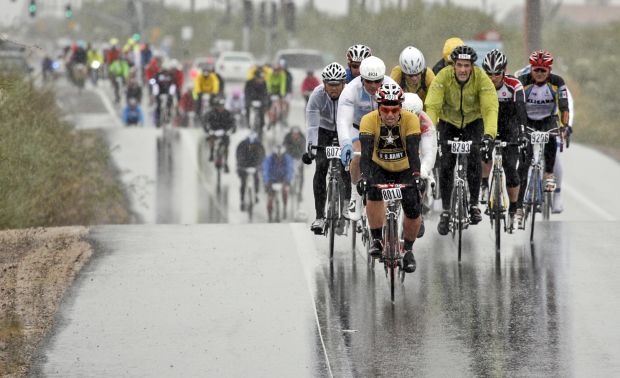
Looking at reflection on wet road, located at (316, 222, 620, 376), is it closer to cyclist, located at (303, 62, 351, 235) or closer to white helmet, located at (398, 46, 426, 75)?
cyclist, located at (303, 62, 351, 235)

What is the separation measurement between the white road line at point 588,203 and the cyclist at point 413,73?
11.3 metres

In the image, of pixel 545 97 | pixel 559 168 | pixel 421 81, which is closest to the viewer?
pixel 421 81

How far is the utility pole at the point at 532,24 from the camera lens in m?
37.6

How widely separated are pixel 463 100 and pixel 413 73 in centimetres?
75

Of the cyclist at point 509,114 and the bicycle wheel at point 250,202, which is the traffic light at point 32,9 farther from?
the cyclist at point 509,114

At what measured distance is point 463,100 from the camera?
12.9m

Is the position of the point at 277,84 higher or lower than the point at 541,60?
lower

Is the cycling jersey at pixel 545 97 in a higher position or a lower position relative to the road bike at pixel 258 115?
higher

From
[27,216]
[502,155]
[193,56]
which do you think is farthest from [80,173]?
[193,56]

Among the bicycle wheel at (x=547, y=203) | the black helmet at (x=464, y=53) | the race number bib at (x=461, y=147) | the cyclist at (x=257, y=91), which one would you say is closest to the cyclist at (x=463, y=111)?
the black helmet at (x=464, y=53)

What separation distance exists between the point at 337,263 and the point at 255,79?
2400 centimetres

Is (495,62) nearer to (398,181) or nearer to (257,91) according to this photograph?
(398,181)

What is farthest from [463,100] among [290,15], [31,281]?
[290,15]

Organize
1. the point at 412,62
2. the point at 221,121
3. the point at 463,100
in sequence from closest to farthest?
1. the point at 463,100
2. the point at 412,62
3. the point at 221,121
